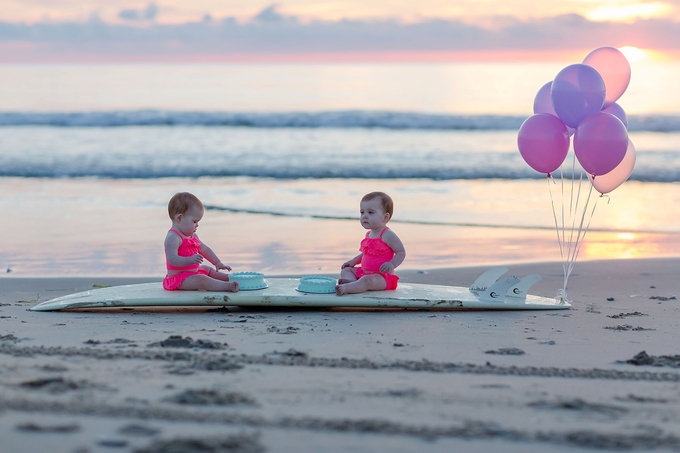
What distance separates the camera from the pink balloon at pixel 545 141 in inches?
225

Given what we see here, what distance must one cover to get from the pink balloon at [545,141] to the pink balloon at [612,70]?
497mm

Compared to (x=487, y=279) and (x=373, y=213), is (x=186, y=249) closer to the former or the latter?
(x=373, y=213)

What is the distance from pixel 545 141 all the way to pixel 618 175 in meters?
0.69

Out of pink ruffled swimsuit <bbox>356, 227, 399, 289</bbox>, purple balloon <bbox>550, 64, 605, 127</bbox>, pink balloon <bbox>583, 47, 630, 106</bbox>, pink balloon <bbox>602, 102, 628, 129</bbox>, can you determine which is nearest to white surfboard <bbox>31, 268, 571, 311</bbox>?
pink ruffled swimsuit <bbox>356, 227, 399, 289</bbox>

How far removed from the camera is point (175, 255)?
5734 mm

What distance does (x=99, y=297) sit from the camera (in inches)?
219

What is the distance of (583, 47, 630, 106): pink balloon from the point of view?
584 centimetres

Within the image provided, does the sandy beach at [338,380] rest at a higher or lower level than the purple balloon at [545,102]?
lower

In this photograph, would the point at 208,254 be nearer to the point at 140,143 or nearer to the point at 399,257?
the point at 399,257

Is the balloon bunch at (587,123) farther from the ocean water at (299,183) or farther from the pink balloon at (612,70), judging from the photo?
the ocean water at (299,183)

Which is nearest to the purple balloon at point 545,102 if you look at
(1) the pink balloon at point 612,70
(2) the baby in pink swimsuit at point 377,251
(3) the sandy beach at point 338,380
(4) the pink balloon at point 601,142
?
(1) the pink balloon at point 612,70

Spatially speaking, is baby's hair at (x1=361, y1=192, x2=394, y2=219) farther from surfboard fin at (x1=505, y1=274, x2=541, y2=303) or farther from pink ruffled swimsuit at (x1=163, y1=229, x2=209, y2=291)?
pink ruffled swimsuit at (x1=163, y1=229, x2=209, y2=291)

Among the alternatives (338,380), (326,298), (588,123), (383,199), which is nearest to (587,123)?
(588,123)

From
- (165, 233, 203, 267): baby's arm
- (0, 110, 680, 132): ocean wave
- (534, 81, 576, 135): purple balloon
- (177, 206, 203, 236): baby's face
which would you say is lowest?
(165, 233, 203, 267): baby's arm
